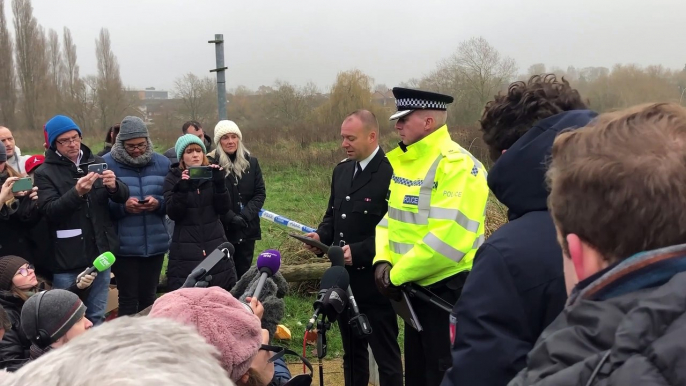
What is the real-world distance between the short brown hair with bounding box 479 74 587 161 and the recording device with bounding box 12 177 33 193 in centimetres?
339

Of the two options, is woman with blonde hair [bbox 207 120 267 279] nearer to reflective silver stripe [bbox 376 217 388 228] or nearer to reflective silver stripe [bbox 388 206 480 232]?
reflective silver stripe [bbox 376 217 388 228]

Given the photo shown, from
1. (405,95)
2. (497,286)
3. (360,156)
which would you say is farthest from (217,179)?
(497,286)

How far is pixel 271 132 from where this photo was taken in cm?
2484

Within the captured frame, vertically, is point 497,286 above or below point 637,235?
below

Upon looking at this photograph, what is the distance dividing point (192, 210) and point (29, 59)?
4707 centimetres

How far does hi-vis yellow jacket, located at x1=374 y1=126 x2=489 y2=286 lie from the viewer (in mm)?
3023

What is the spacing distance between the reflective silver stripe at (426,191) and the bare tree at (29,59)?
46266 mm

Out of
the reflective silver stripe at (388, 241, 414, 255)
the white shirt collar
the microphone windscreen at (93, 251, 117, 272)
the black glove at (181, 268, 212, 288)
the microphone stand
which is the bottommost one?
the microphone stand

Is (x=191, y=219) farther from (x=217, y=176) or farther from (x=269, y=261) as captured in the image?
(x=269, y=261)

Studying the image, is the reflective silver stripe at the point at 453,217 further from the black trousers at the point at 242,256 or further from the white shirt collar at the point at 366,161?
the black trousers at the point at 242,256

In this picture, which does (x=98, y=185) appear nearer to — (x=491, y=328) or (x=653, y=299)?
(x=491, y=328)

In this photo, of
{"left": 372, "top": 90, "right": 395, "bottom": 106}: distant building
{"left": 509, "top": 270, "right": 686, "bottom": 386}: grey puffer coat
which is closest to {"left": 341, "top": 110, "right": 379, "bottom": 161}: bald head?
{"left": 509, "top": 270, "right": 686, "bottom": 386}: grey puffer coat

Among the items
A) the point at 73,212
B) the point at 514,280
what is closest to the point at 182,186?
the point at 73,212

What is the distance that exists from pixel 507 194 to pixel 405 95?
Answer: 5.69ft
